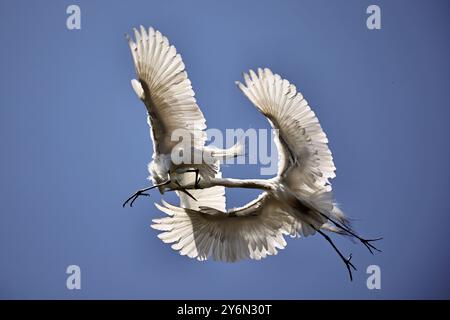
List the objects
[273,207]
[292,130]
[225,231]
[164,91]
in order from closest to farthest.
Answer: [164,91] < [292,130] < [273,207] < [225,231]

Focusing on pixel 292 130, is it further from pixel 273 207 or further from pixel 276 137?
pixel 273 207

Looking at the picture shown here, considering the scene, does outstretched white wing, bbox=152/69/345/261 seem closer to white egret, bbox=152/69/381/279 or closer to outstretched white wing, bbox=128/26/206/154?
white egret, bbox=152/69/381/279

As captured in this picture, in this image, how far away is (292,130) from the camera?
21.5 feet

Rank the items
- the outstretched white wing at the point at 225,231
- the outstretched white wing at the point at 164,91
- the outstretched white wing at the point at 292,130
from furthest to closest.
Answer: the outstretched white wing at the point at 225,231 → the outstretched white wing at the point at 292,130 → the outstretched white wing at the point at 164,91

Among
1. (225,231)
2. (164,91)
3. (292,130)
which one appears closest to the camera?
(164,91)

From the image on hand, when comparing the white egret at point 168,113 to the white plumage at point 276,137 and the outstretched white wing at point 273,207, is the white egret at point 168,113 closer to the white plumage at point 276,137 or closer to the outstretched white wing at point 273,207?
the white plumage at point 276,137

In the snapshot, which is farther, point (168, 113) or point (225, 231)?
point (225, 231)

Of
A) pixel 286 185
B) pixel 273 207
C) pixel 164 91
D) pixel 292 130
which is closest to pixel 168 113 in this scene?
pixel 164 91

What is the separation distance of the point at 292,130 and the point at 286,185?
0.50 meters

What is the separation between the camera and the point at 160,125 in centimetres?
655

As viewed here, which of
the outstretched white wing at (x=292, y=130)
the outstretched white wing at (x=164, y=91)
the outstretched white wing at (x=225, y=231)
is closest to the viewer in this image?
the outstretched white wing at (x=164, y=91)

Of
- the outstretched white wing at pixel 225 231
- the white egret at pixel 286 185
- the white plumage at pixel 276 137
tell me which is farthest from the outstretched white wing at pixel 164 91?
the outstretched white wing at pixel 225 231

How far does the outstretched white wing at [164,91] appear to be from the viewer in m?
6.29
